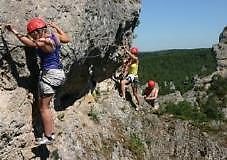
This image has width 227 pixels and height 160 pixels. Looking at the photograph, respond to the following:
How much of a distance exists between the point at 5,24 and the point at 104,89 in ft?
23.4

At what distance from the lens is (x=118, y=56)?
16.7 meters

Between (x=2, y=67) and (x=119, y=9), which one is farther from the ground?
(x=119, y=9)

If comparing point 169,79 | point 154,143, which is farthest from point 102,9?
point 169,79

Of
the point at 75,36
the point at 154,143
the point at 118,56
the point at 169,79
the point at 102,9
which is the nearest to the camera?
the point at 75,36

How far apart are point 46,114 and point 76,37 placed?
2.13m

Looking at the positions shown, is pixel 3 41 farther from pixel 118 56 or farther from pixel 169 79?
pixel 169 79

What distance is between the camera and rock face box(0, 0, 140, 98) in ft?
35.6

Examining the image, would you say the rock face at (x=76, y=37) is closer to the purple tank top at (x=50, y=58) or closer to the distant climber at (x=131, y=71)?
the purple tank top at (x=50, y=58)

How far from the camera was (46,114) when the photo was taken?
11.3 m

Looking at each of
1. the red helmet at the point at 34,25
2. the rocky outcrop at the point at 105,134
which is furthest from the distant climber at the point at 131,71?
the red helmet at the point at 34,25

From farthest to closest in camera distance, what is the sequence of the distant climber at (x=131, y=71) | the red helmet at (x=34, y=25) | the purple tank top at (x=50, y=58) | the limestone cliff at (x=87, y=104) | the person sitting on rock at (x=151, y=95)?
the person sitting on rock at (x=151, y=95), the distant climber at (x=131, y=71), the limestone cliff at (x=87, y=104), the purple tank top at (x=50, y=58), the red helmet at (x=34, y=25)

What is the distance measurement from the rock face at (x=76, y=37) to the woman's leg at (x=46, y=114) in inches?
23.8

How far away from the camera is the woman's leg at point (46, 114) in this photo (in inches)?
442

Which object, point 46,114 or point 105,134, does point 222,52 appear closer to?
point 105,134
